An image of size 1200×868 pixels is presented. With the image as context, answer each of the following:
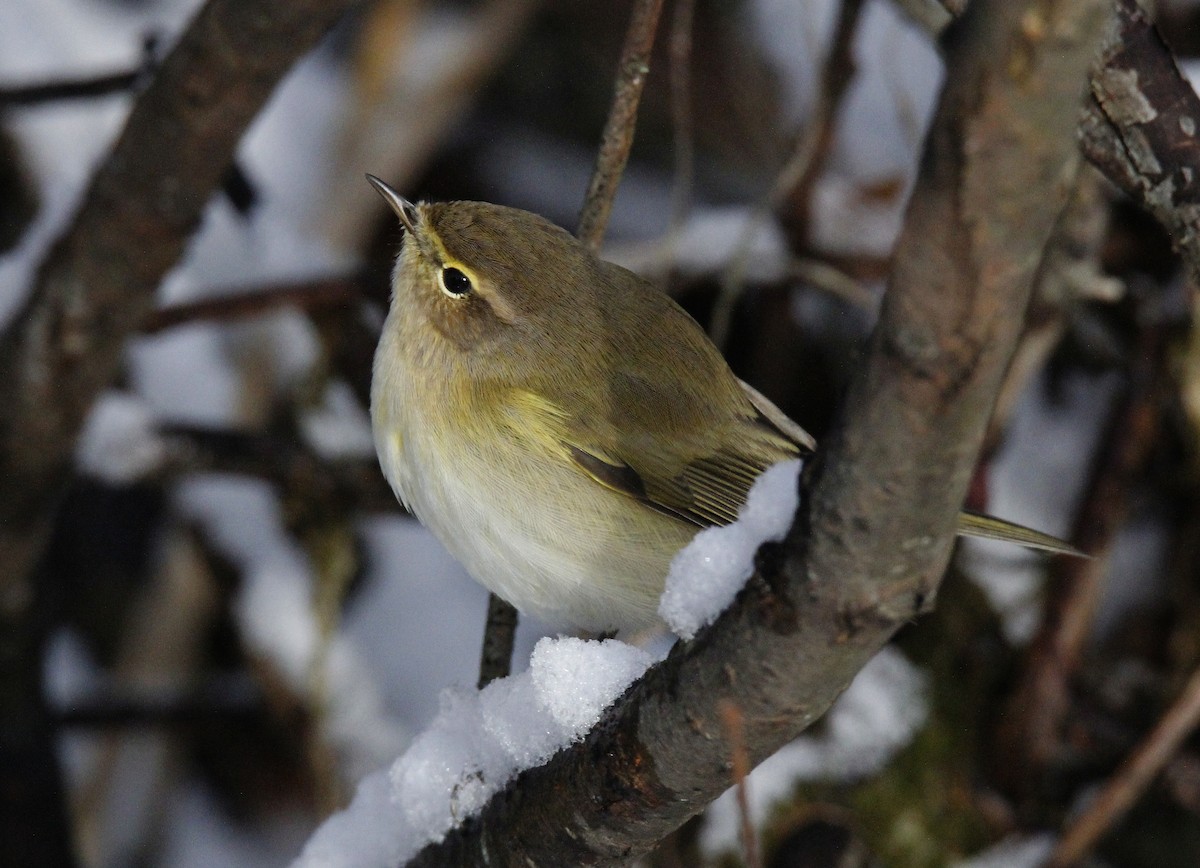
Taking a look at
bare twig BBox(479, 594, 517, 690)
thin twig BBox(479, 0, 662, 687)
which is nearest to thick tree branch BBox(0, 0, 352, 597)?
thin twig BBox(479, 0, 662, 687)

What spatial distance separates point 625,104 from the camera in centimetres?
246

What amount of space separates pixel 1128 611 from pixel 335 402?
288cm

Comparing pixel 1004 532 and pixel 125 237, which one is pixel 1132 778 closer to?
pixel 1004 532

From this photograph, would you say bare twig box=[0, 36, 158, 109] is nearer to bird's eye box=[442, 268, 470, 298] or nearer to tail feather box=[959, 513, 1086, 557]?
bird's eye box=[442, 268, 470, 298]

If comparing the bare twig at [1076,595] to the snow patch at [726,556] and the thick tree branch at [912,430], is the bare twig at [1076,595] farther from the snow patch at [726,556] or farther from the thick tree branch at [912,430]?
the snow patch at [726,556]

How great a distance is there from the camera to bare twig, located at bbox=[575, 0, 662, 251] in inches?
93.9

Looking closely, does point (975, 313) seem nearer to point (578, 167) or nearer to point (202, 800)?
point (202, 800)

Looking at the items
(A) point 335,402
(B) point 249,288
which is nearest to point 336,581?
(A) point 335,402

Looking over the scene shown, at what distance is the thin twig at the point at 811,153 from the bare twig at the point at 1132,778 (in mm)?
1725

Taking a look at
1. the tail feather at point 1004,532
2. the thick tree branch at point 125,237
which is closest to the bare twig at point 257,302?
the thick tree branch at point 125,237

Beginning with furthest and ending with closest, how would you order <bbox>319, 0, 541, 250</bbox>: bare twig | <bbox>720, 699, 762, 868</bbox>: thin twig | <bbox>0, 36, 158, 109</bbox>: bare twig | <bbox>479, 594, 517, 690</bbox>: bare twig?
<bbox>319, 0, 541, 250</bbox>: bare twig → <bbox>0, 36, 158, 109</bbox>: bare twig → <bbox>479, 594, 517, 690</bbox>: bare twig → <bbox>720, 699, 762, 868</bbox>: thin twig

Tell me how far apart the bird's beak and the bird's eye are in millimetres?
157

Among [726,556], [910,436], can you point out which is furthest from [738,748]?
[910,436]

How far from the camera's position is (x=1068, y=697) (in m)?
4.03
